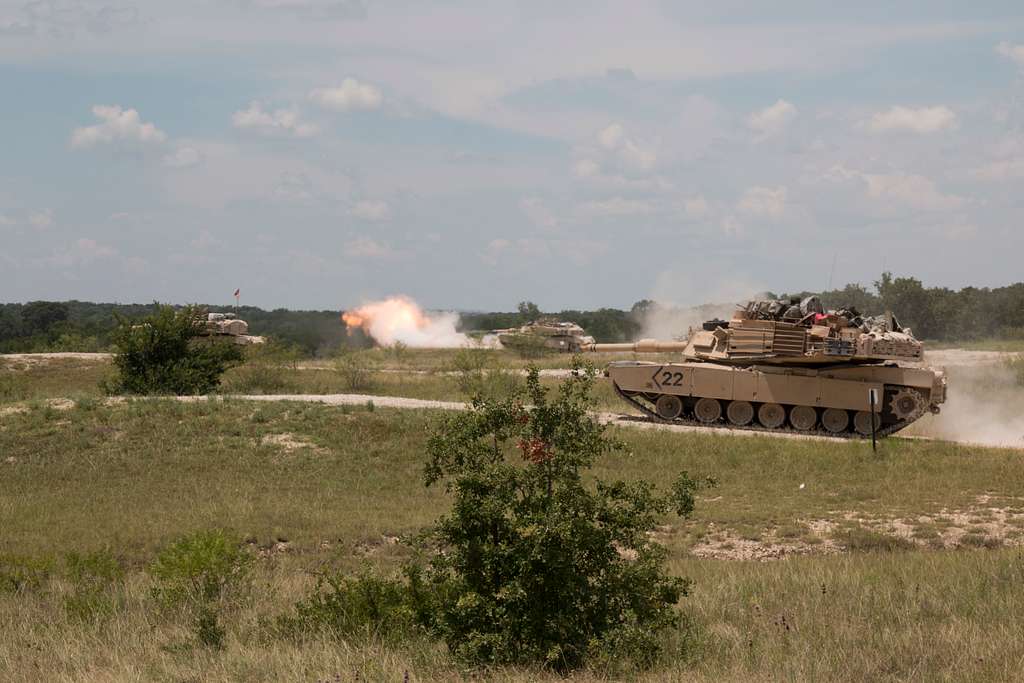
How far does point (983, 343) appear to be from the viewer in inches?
2736

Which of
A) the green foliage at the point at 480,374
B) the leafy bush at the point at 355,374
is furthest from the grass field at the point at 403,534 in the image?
the leafy bush at the point at 355,374

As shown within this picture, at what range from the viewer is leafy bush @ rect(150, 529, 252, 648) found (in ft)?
35.3

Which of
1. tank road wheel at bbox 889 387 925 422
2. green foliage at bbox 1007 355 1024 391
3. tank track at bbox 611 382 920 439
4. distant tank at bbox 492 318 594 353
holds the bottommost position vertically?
tank track at bbox 611 382 920 439

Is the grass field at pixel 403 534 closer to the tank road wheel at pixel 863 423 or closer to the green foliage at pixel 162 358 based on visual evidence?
the tank road wheel at pixel 863 423

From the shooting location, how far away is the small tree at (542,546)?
8.06 m

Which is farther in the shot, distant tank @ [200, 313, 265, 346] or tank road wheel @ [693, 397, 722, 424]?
distant tank @ [200, 313, 265, 346]

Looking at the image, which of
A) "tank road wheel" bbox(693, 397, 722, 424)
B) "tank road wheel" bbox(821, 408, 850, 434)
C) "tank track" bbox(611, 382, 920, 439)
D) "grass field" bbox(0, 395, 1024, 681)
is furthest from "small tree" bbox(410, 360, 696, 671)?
→ "tank road wheel" bbox(693, 397, 722, 424)

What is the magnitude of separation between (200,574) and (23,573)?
2451 mm

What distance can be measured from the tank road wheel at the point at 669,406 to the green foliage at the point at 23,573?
19.3 metres

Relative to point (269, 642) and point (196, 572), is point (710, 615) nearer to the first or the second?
point (269, 642)

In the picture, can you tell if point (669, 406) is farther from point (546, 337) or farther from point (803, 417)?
point (546, 337)

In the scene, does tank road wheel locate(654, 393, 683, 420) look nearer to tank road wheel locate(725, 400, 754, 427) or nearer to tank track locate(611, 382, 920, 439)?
tank track locate(611, 382, 920, 439)

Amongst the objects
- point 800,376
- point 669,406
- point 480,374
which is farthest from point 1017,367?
point 480,374

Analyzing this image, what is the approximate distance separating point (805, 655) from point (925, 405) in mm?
20729
